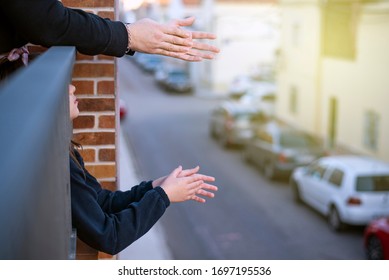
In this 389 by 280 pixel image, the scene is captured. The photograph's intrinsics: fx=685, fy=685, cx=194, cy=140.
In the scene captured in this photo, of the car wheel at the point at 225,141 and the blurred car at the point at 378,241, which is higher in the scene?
the blurred car at the point at 378,241

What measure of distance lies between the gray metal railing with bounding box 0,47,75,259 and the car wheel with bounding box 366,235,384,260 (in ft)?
33.3

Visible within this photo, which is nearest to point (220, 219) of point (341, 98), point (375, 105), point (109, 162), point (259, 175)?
point (259, 175)

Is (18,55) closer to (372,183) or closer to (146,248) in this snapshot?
(146,248)

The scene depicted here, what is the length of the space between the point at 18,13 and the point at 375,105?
1894cm

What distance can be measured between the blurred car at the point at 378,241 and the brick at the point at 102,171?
8.27m

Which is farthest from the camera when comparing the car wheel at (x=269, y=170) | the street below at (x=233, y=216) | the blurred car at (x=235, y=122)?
the blurred car at (x=235, y=122)

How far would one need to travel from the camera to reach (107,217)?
2.49m

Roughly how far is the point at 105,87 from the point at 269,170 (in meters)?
15.5

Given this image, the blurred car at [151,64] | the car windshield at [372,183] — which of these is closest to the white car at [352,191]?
the car windshield at [372,183]

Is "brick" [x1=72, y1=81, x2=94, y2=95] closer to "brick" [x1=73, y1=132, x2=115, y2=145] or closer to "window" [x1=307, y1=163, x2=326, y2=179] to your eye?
"brick" [x1=73, y1=132, x2=115, y2=145]

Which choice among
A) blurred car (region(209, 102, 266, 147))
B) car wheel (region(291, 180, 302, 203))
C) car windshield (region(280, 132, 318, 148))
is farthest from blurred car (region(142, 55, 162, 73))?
car wheel (region(291, 180, 302, 203))

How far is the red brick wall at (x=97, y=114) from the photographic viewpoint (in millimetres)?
3727

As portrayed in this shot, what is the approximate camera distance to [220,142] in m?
25.1

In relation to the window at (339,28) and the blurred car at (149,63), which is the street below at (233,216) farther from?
the blurred car at (149,63)
